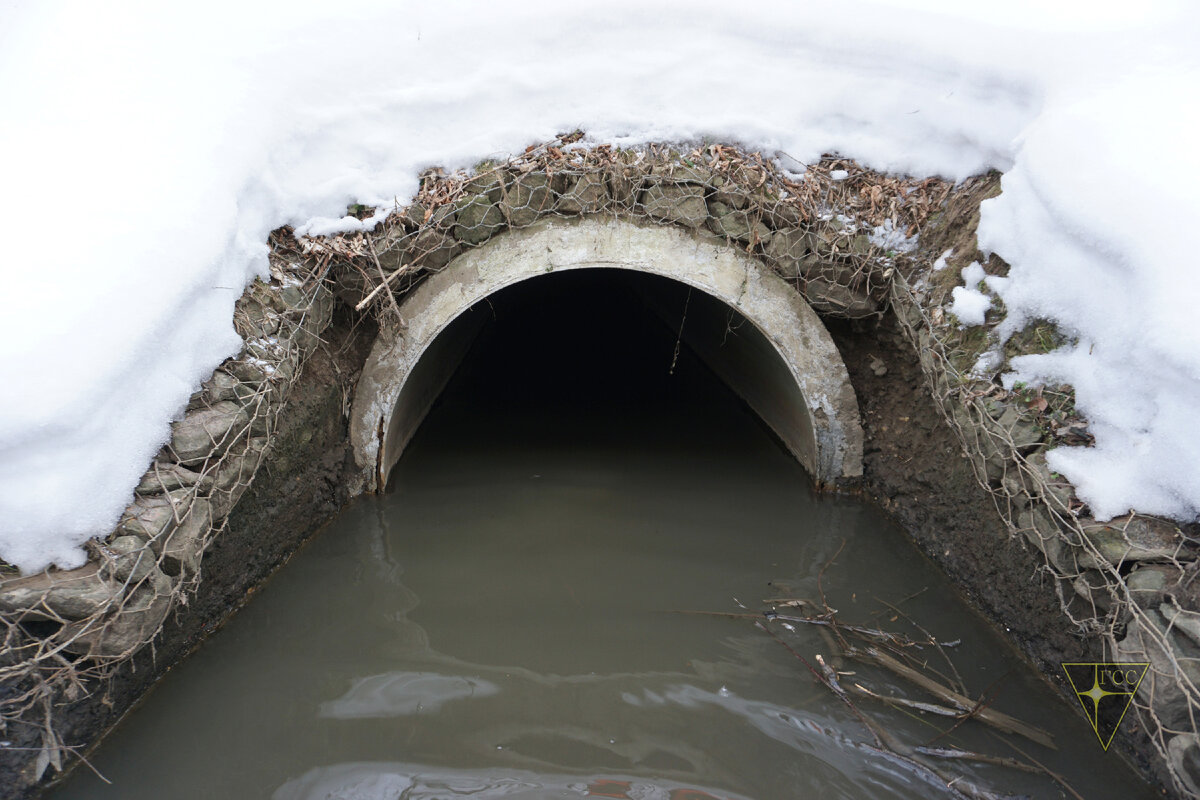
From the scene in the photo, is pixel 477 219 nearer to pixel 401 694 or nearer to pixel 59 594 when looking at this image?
pixel 401 694

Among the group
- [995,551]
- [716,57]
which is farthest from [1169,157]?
[716,57]

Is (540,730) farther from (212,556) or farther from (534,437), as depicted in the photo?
(534,437)

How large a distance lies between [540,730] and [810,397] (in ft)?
7.75

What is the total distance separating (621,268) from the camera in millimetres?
3938

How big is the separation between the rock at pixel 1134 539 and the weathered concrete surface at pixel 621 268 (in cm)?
165

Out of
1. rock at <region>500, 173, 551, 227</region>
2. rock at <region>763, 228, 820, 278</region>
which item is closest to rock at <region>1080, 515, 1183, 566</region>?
rock at <region>763, 228, 820, 278</region>

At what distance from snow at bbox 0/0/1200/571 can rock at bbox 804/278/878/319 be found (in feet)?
2.15

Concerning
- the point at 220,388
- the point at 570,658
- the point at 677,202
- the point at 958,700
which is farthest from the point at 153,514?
the point at 958,700

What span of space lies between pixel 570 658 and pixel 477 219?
2164 mm

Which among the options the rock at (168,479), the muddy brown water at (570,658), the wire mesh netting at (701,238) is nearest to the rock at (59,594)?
the wire mesh netting at (701,238)

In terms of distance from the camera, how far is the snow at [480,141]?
249cm

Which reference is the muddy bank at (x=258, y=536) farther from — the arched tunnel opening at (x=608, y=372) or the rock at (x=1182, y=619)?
the rock at (x=1182, y=619)

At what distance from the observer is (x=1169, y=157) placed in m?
2.70

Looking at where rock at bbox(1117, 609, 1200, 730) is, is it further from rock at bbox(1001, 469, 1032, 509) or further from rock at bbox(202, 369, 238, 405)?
rock at bbox(202, 369, 238, 405)
